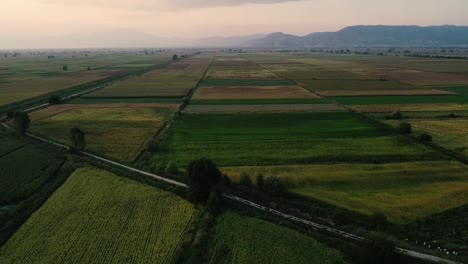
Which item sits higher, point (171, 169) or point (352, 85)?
point (352, 85)

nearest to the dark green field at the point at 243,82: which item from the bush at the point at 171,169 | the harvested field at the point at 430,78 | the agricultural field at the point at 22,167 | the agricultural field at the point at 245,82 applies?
the agricultural field at the point at 245,82

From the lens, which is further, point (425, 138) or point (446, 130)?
point (446, 130)

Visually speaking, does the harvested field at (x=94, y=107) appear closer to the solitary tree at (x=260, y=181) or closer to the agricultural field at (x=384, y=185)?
the agricultural field at (x=384, y=185)

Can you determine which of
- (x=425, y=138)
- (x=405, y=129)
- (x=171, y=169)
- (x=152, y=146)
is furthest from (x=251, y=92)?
(x=171, y=169)

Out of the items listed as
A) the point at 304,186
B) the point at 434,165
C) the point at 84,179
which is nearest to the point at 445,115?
the point at 434,165

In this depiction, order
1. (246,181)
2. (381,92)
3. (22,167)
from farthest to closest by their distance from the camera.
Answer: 1. (381,92)
2. (22,167)
3. (246,181)

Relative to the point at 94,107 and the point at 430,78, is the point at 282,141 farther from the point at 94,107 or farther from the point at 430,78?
the point at 430,78

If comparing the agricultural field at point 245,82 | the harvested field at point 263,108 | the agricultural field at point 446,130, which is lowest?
the harvested field at point 263,108
